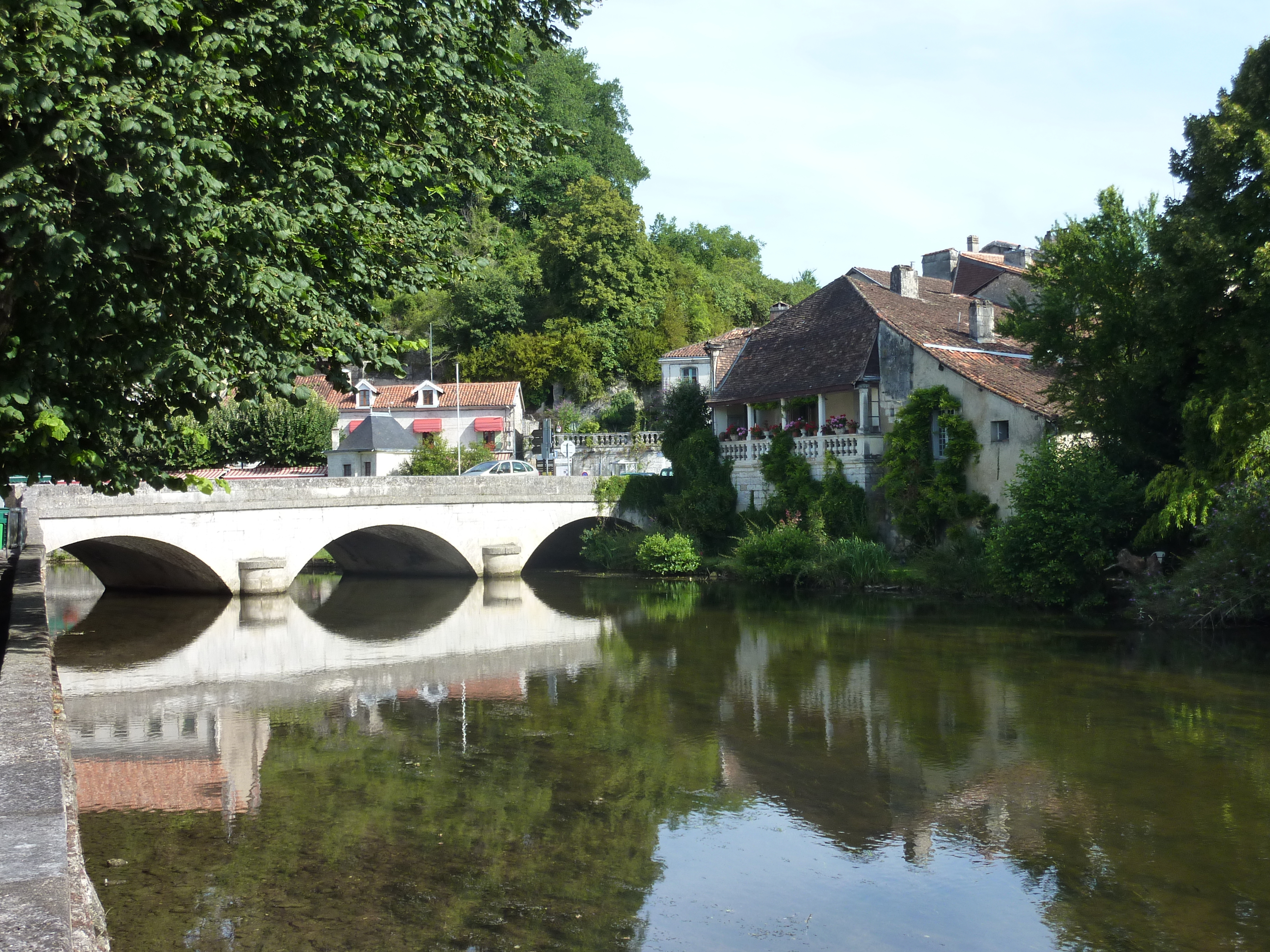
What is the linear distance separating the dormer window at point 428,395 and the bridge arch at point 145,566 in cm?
2039

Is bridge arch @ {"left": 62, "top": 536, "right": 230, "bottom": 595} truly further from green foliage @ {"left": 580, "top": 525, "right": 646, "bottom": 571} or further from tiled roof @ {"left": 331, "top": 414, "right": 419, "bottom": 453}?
tiled roof @ {"left": 331, "top": 414, "right": 419, "bottom": 453}

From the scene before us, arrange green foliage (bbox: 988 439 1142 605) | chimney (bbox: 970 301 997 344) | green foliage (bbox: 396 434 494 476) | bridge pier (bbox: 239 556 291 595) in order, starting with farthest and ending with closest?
green foliage (bbox: 396 434 494 476), chimney (bbox: 970 301 997 344), bridge pier (bbox: 239 556 291 595), green foliage (bbox: 988 439 1142 605)

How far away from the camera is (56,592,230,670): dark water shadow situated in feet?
61.3

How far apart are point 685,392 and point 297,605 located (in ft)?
44.4

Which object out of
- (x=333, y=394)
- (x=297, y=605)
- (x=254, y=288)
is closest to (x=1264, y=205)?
(x=254, y=288)

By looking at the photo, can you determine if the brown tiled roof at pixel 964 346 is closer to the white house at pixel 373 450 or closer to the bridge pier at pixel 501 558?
the bridge pier at pixel 501 558

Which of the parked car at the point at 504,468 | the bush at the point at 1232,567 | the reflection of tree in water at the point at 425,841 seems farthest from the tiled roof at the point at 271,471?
the bush at the point at 1232,567

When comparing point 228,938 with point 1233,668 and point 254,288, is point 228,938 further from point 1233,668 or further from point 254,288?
point 1233,668

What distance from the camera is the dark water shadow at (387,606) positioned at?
22.7 metres

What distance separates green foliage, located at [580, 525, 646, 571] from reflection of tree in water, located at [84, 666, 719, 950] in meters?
18.3

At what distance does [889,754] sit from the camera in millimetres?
11852

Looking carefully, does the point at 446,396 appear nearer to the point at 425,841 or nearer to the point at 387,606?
the point at 387,606

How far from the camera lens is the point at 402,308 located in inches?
2194

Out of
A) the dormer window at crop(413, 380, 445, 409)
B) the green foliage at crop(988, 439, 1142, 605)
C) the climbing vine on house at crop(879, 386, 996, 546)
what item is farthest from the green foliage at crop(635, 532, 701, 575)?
the dormer window at crop(413, 380, 445, 409)
